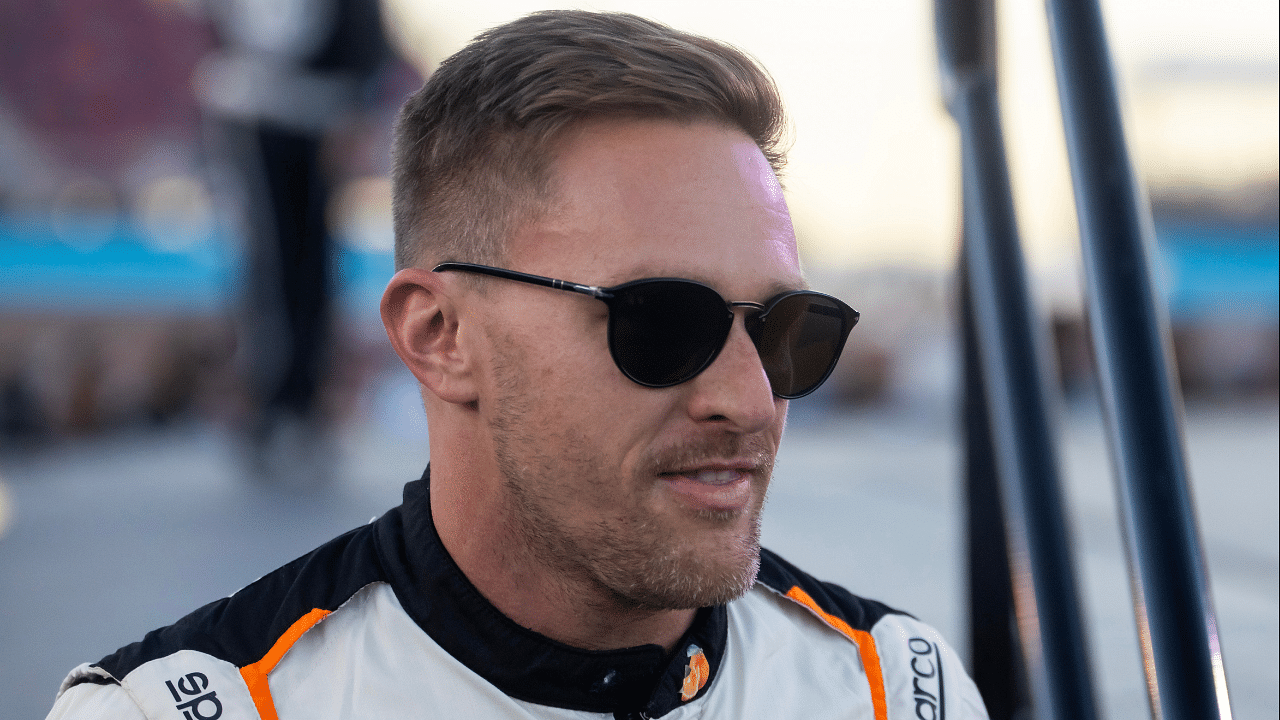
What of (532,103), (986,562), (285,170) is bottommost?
(986,562)

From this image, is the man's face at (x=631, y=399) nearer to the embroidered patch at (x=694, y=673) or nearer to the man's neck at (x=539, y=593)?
the man's neck at (x=539, y=593)

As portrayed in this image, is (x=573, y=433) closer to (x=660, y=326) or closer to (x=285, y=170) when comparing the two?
(x=660, y=326)

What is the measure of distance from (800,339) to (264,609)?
664 millimetres

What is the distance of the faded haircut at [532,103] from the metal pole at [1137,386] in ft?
1.18

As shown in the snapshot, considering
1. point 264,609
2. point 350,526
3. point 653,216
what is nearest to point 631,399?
point 653,216

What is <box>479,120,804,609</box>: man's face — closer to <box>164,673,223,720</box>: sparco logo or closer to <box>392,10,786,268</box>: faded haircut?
<box>392,10,786,268</box>: faded haircut

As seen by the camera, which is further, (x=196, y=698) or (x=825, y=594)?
(x=825, y=594)

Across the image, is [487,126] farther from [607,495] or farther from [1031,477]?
[1031,477]

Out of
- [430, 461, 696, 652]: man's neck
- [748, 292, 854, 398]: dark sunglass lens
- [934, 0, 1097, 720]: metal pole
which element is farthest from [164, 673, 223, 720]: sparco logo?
[934, 0, 1097, 720]: metal pole

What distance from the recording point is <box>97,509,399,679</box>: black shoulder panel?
1.02 metres

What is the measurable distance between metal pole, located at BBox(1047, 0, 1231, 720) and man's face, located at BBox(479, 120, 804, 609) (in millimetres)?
345

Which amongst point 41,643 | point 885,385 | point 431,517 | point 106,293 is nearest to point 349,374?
point 106,293

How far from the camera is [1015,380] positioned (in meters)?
1.49

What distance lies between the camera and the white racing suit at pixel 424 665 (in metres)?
1.00
